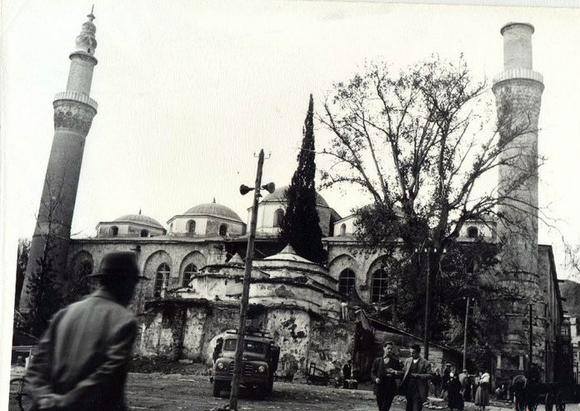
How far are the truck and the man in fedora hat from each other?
477 centimetres

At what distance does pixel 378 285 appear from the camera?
22.8m

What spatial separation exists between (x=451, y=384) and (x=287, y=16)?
6.49 metres

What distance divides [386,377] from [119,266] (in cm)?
376

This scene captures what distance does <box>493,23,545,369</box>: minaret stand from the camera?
6.42 meters

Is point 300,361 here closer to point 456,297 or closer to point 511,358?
point 456,297

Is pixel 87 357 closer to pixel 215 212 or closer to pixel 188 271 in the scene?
pixel 188 271

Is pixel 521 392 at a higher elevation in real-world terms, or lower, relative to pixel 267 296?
lower

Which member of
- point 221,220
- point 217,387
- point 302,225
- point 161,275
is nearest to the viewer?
point 217,387

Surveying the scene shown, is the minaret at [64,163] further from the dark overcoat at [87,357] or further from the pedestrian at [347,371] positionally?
the pedestrian at [347,371]

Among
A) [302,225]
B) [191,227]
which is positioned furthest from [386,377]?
[191,227]

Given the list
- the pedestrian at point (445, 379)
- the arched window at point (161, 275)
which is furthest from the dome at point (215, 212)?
the pedestrian at point (445, 379)

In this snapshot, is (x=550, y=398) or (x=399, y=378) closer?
(x=399, y=378)

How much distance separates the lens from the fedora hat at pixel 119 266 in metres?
2.53

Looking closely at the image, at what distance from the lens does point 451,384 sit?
30.3 feet
